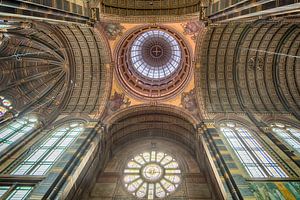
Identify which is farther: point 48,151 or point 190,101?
point 190,101

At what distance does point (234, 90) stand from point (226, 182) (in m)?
9.12

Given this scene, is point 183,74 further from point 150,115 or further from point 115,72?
point 115,72

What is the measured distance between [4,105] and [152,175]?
13.2 m

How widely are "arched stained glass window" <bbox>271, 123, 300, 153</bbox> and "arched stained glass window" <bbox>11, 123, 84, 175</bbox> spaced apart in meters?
13.8

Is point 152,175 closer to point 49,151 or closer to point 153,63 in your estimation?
point 49,151

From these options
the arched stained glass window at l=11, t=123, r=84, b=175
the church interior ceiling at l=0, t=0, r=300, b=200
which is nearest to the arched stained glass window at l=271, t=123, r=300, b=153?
the church interior ceiling at l=0, t=0, r=300, b=200

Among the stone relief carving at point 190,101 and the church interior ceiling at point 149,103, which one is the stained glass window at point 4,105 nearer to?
the church interior ceiling at point 149,103

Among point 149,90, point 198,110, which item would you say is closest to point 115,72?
point 149,90

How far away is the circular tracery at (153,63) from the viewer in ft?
57.2

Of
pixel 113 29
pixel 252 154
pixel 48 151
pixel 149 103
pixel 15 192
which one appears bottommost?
pixel 15 192

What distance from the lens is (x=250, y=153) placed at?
42.3 ft

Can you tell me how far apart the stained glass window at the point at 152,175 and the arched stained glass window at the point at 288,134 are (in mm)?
7630

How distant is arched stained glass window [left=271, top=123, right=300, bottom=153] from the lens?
13.4m

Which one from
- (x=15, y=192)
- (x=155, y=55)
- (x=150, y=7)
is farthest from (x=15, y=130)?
(x=155, y=55)
